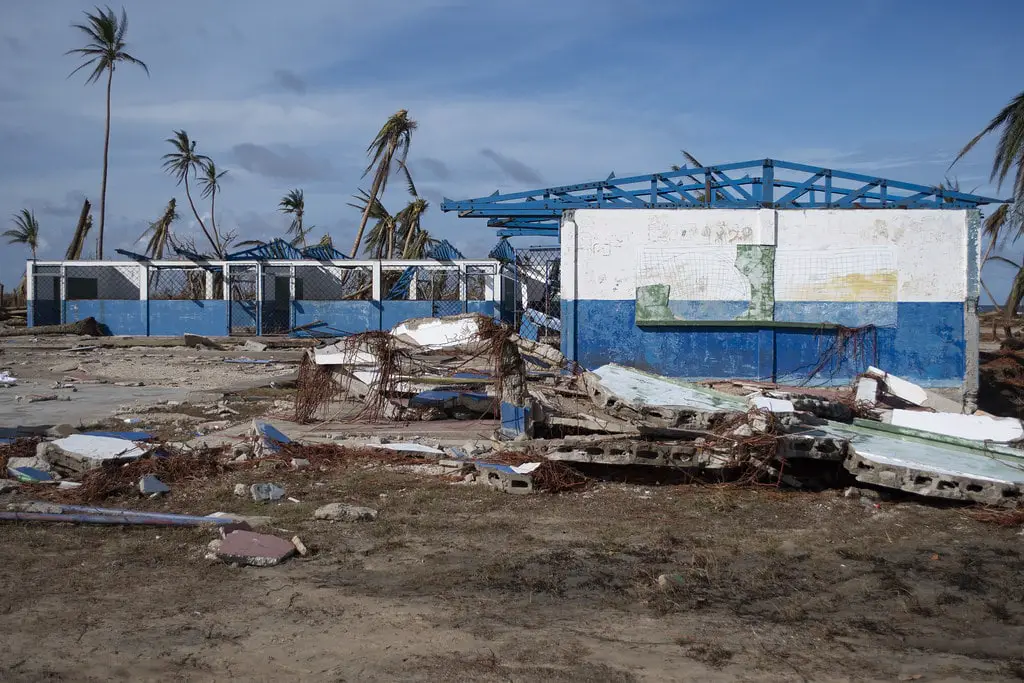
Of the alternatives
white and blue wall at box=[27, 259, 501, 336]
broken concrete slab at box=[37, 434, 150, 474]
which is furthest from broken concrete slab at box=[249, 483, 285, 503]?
white and blue wall at box=[27, 259, 501, 336]

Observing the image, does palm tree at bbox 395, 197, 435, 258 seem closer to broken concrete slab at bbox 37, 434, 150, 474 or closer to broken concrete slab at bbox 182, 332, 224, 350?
broken concrete slab at bbox 182, 332, 224, 350

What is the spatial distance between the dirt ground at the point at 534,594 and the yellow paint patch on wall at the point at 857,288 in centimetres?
742

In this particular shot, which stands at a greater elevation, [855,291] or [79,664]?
[855,291]

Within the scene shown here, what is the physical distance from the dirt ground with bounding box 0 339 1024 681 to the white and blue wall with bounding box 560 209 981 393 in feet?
23.2

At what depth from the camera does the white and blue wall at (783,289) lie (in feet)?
44.0

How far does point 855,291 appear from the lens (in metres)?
13.5

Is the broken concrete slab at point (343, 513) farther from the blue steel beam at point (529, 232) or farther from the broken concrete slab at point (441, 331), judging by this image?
the blue steel beam at point (529, 232)

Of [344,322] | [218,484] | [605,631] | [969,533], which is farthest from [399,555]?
[344,322]

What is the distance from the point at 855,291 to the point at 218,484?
1043 centimetres

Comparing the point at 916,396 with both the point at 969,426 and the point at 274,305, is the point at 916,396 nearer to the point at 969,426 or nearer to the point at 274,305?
the point at 969,426

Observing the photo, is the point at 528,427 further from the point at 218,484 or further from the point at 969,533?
the point at 969,533

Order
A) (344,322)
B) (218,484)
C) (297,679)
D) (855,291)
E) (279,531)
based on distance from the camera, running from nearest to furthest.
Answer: (297,679) → (279,531) → (218,484) → (855,291) → (344,322)

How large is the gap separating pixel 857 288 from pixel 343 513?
404 inches

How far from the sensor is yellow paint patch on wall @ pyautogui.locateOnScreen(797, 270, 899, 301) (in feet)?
44.2
